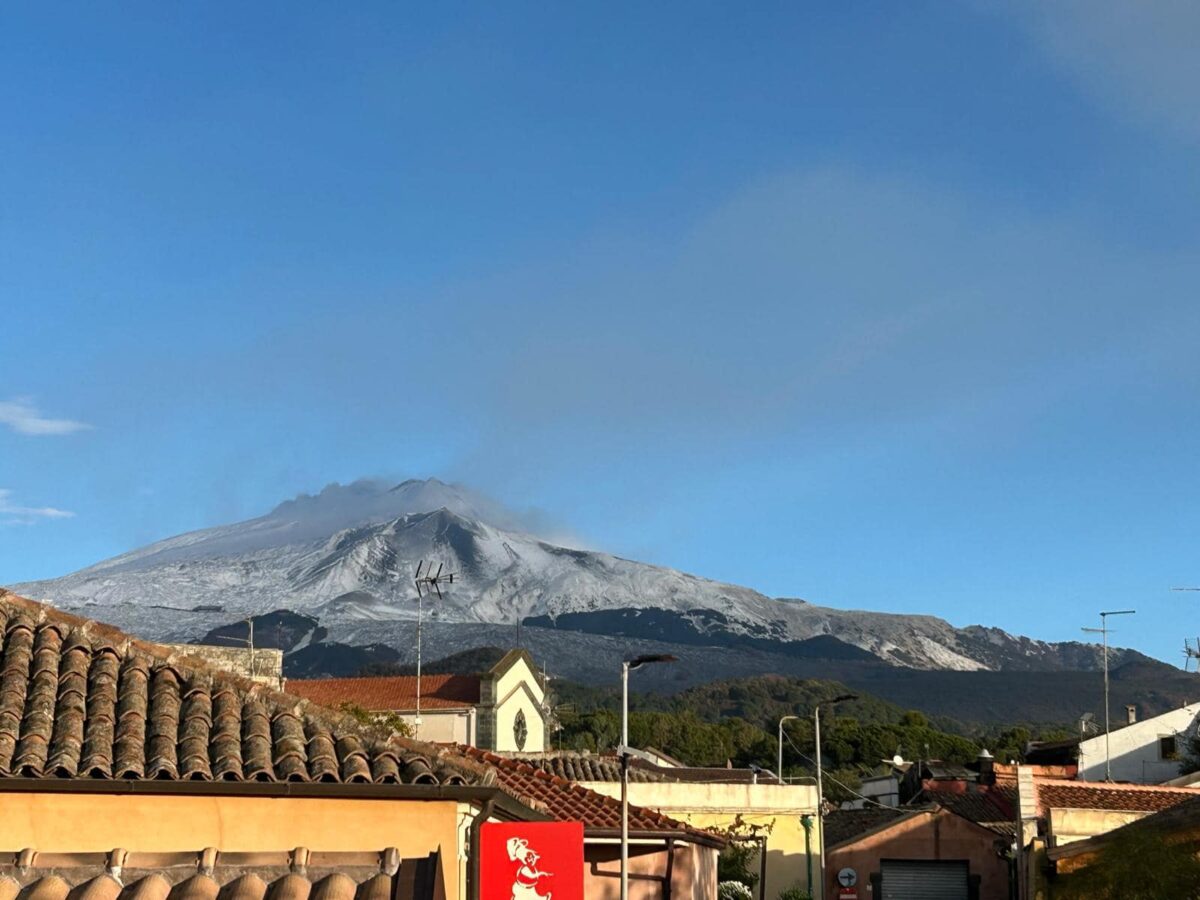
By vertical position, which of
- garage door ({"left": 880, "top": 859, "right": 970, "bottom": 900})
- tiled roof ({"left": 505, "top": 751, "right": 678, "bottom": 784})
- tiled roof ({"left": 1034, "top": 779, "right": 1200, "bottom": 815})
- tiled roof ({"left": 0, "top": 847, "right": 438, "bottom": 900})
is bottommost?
garage door ({"left": 880, "top": 859, "right": 970, "bottom": 900})

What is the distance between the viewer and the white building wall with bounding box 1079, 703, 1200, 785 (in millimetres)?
61684

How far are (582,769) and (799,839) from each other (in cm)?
989

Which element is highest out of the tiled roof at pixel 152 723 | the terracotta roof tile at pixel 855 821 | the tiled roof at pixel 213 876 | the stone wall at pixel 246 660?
the stone wall at pixel 246 660

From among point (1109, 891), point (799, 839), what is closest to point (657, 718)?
point (799, 839)

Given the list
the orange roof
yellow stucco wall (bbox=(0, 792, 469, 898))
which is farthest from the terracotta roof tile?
yellow stucco wall (bbox=(0, 792, 469, 898))

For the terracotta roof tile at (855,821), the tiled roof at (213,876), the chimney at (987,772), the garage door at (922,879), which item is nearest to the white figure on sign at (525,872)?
the tiled roof at (213,876)

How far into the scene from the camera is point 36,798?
1570cm

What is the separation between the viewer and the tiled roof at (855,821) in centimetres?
5303

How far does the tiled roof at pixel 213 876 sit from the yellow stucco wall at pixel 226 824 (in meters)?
2.85

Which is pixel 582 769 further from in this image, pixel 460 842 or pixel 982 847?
pixel 460 842

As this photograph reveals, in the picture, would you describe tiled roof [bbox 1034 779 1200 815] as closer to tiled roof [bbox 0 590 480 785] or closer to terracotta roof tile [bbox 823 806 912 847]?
terracotta roof tile [bbox 823 806 912 847]

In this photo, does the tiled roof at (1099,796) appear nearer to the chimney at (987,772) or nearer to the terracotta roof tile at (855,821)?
the terracotta roof tile at (855,821)

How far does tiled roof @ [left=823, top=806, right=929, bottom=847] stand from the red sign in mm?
35756

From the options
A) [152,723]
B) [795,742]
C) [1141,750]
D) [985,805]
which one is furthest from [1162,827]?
[795,742]
